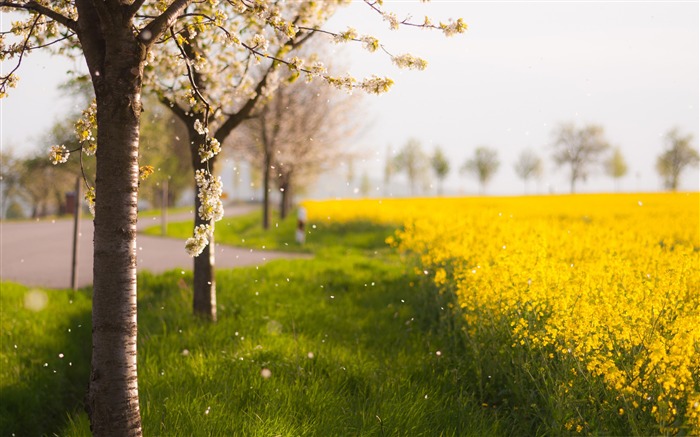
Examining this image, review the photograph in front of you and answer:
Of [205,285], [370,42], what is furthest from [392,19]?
[205,285]

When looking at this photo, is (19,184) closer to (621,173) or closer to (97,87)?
(97,87)

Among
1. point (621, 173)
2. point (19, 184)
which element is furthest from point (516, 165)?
point (19, 184)

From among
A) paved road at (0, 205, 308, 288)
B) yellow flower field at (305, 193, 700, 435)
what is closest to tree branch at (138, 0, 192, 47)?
yellow flower field at (305, 193, 700, 435)

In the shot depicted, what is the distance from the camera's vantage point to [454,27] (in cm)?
414

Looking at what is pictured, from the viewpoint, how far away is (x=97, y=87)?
369cm

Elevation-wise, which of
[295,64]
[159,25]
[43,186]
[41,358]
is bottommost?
[41,358]

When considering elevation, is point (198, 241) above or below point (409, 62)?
below

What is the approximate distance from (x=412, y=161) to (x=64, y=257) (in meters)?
68.3

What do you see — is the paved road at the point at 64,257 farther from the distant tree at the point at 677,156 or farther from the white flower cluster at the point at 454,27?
the distant tree at the point at 677,156

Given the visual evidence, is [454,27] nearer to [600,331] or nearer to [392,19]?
[392,19]

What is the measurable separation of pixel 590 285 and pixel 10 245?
1675 cm

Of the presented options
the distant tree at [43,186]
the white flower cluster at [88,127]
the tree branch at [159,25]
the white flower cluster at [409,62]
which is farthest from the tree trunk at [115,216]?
the distant tree at [43,186]

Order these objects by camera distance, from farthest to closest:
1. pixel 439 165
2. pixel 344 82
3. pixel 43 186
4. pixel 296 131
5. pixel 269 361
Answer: pixel 439 165
pixel 43 186
pixel 296 131
pixel 269 361
pixel 344 82

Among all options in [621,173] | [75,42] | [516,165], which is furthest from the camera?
[516,165]
